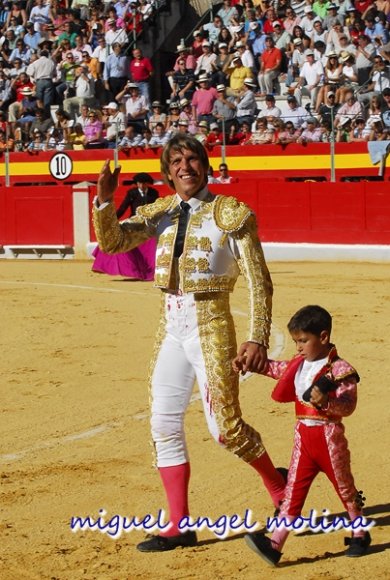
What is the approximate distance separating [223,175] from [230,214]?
13.3 meters

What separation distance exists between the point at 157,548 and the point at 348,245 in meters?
12.6

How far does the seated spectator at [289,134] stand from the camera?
17.8 meters

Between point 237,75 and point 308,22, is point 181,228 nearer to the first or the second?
point 237,75

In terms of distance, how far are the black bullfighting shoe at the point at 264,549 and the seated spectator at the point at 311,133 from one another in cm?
1375

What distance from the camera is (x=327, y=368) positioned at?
4.13 m

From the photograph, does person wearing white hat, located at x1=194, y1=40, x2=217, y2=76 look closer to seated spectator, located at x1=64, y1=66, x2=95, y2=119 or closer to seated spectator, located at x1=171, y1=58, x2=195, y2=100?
seated spectator, located at x1=171, y1=58, x2=195, y2=100

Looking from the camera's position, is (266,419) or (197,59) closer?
(266,419)

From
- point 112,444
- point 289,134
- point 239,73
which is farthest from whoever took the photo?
point 239,73

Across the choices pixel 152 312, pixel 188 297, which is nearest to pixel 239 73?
pixel 152 312

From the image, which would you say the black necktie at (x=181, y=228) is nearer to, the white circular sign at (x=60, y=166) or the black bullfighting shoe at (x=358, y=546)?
the black bullfighting shoe at (x=358, y=546)

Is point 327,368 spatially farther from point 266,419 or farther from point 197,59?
point 197,59

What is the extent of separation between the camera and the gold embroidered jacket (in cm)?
427

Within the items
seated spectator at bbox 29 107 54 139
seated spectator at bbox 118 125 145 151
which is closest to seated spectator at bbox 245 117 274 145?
seated spectator at bbox 118 125 145 151

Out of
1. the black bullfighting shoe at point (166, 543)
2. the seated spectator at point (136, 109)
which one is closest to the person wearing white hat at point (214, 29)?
the seated spectator at point (136, 109)
